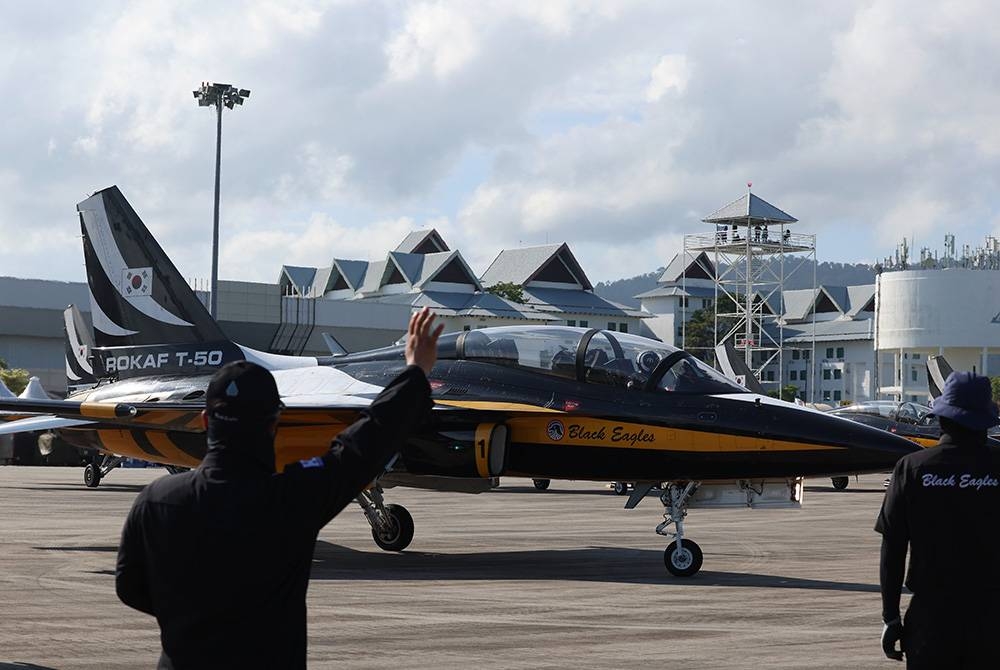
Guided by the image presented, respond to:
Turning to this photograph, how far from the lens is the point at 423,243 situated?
130m

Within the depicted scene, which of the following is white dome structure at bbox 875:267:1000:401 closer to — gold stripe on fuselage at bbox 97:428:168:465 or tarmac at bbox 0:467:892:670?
tarmac at bbox 0:467:892:670

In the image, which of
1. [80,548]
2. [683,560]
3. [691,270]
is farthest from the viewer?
[691,270]

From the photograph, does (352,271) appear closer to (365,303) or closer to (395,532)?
(365,303)

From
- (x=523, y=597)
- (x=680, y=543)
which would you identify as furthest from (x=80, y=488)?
(x=523, y=597)

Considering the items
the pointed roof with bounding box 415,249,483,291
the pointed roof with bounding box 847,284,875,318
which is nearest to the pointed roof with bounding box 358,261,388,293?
the pointed roof with bounding box 415,249,483,291

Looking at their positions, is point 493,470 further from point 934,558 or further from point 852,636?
point 934,558

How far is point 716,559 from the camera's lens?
17.5 metres

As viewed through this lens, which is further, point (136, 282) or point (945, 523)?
point (136, 282)

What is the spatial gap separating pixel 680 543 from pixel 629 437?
1364 mm

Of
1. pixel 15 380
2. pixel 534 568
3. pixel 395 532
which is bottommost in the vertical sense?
pixel 534 568

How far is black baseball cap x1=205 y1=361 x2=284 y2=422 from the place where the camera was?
4242 mm

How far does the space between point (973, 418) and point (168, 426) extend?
42.0ft

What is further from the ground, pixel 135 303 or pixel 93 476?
pixel 135 303

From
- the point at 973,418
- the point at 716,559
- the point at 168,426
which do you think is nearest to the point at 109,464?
the point at 168,426
